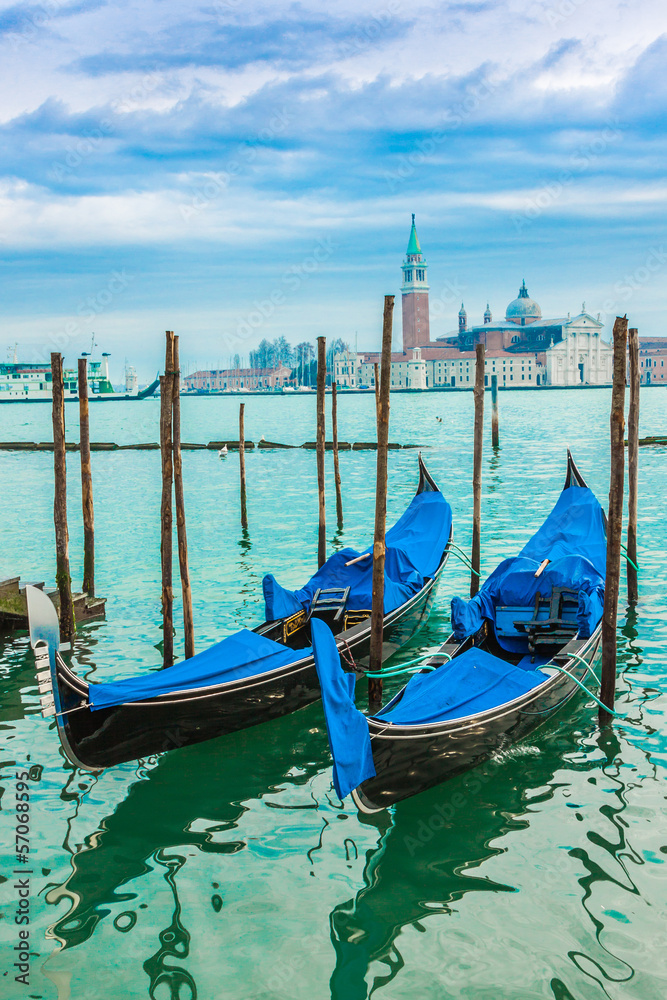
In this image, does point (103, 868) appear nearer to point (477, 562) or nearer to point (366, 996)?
point (366, 996)

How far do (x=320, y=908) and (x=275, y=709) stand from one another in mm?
1581

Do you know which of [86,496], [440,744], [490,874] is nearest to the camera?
[490,874]

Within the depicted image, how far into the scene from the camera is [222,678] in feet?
14.3

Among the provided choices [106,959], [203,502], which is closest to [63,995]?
[106,959]

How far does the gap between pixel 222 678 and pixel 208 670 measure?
0.28ft

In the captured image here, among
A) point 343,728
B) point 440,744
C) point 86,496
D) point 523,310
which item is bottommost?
point 440,744

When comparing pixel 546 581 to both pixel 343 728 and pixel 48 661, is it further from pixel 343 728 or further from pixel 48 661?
pixel 48 661

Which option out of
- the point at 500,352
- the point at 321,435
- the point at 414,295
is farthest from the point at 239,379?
the point at 321,435

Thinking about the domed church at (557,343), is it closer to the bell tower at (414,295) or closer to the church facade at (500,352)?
the church facade at (500,352)

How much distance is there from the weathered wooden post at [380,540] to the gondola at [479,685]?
0.92 feet

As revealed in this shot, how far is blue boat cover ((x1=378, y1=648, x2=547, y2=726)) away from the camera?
386 cm

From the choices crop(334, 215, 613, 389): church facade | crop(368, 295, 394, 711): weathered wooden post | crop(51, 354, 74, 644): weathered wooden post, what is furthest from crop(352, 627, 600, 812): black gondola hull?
crop(334, 215, 613, 389): church facade

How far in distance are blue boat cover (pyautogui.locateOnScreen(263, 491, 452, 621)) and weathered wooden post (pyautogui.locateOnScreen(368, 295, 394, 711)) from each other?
80 centimetres

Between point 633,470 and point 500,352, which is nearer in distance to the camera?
point 633,470
